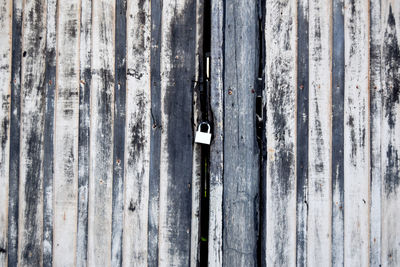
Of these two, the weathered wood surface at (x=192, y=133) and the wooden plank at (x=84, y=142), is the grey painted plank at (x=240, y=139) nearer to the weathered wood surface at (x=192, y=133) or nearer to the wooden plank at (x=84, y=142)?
the weathered wood surface at (x=192, y=133)

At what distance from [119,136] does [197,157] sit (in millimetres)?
329

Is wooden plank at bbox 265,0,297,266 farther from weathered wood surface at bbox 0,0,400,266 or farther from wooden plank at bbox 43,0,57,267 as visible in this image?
wooden plank at bbox 43,0,57,267

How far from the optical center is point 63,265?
108 centimetres

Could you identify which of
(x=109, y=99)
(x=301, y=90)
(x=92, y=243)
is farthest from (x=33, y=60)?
(x=301, y=90)

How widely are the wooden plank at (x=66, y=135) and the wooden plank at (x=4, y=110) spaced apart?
213 millimetres

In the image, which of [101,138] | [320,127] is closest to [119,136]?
[101,138]

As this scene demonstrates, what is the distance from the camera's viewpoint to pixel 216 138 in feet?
3.48

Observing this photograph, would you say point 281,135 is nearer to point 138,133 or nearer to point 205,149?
point 205,149

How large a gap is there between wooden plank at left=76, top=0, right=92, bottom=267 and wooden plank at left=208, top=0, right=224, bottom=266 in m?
0.51

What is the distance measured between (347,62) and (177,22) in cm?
69

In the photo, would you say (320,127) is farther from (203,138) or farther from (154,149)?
(154,149)

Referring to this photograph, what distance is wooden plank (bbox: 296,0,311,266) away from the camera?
1.03m

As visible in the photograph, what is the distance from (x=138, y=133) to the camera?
3.49ft

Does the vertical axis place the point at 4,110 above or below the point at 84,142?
above
